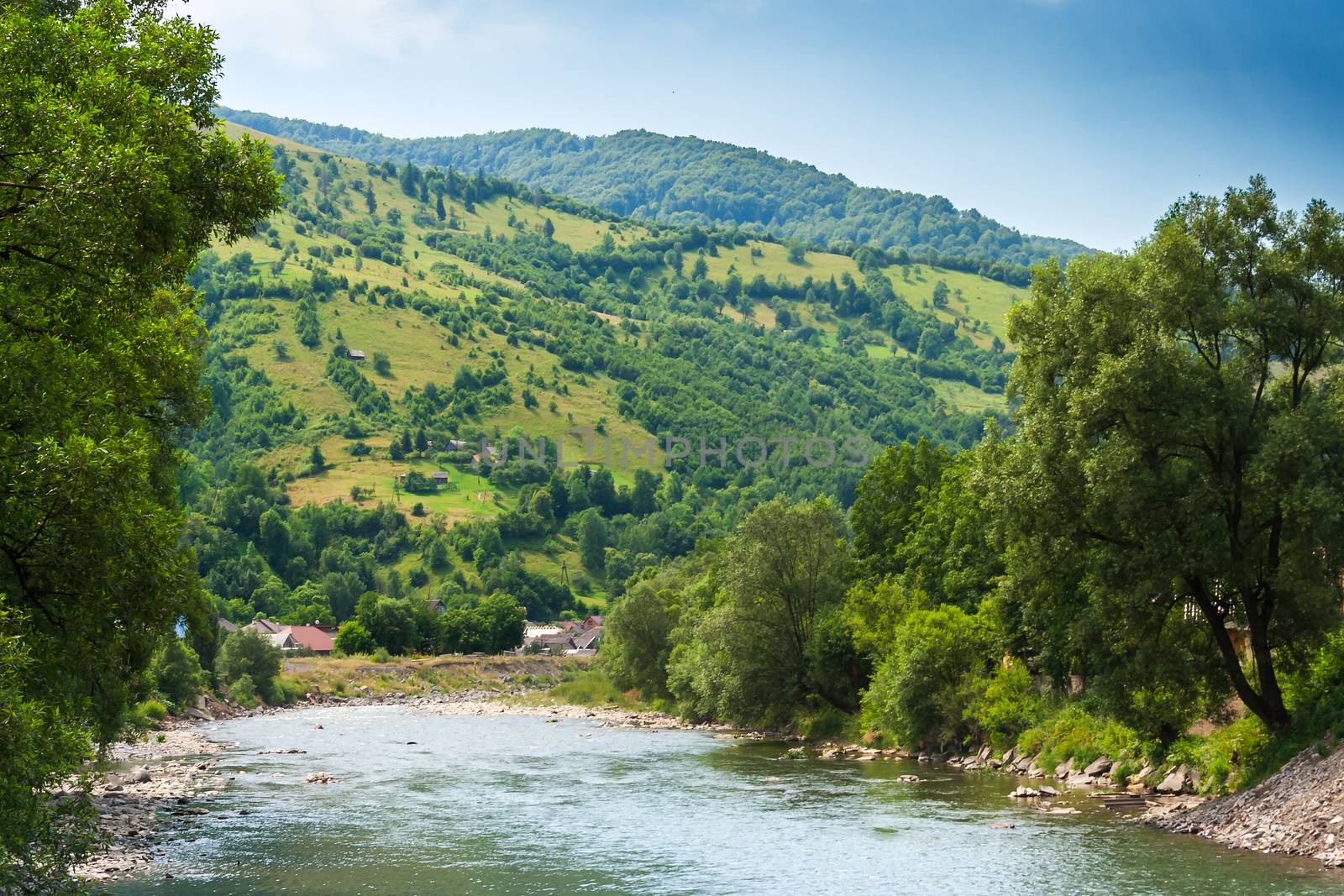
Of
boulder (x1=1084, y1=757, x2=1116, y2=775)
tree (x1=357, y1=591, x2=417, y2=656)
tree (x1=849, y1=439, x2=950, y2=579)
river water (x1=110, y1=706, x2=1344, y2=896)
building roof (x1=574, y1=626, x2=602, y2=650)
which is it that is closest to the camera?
river water (x1=110, y1=706, x2=1344, y2=896)

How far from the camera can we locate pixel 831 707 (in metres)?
73.9

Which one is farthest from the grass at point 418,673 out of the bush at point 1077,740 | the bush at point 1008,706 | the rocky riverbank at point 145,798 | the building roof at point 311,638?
the bush at point 1077,740

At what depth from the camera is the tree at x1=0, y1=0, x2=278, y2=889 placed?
14555mm

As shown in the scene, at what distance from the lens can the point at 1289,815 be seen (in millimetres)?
31594

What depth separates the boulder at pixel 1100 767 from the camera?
4666 cm

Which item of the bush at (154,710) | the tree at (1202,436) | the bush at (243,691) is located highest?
the tree at (1202,436)

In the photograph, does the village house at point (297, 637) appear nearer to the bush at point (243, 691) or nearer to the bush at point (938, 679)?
the bush at point (243, 691)

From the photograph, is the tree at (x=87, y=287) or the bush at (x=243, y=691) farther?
the bush at (x=243, y=691)

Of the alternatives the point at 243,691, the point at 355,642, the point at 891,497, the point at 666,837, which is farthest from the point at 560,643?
the point at 666,837

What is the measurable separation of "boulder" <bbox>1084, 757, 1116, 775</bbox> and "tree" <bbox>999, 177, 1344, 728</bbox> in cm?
1134

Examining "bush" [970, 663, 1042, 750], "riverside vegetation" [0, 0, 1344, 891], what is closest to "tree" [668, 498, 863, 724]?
"riverside vegetation" [0, 0, 1344, 891]

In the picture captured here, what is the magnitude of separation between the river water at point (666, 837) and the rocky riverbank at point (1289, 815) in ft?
2.56

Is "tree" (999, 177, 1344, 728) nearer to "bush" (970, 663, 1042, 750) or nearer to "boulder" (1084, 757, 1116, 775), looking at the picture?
"boulder" (1084, 757, 1116, 775)

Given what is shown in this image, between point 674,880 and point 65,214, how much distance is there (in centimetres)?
2286
